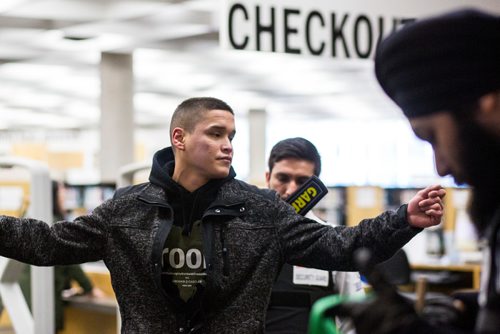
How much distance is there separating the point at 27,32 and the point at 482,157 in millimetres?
10250

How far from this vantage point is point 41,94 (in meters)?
16.7

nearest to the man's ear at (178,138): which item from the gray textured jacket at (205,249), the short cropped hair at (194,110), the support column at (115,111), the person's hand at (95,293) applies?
the short cropped hair at (194,110)

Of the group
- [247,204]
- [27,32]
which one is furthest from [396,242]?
[27,32]

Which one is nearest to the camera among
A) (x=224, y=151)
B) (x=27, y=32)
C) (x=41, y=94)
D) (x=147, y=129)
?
(x=224, y=151)

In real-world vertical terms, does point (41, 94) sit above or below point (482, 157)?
above

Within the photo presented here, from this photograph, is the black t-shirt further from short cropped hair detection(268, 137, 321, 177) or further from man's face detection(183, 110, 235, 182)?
short cropped hair detection(268, 137, 321, 177)

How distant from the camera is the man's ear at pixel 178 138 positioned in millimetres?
2358

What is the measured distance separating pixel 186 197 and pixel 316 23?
241 centimetres

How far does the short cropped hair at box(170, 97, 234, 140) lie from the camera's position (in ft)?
7.68

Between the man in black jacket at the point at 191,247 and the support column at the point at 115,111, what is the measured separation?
377 inches

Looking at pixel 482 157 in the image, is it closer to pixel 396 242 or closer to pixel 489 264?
pixel 489 264

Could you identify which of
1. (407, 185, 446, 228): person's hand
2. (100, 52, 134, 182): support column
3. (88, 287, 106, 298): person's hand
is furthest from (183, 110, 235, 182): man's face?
(100, 52, 134, 182): support column

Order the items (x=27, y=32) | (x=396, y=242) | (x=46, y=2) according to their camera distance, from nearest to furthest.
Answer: (x=396, y=242), (x=46, y=2), (x=27, y=32)

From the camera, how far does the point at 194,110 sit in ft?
7.75
